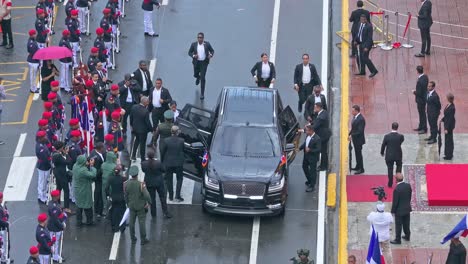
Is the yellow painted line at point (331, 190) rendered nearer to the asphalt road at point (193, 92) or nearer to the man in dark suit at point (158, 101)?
the asphalt road at point (193, 92)

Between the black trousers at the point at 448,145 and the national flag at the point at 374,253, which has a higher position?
the black trousers at the point at 448,145

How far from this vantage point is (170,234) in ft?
102

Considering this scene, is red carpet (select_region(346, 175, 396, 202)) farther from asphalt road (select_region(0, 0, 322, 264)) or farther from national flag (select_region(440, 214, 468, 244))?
national flag (select_region(440, 214, 468, 244))

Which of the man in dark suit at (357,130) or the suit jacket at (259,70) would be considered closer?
the man in dark suit at (357,130)

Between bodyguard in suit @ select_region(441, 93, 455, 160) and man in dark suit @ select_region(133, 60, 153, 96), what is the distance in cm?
713

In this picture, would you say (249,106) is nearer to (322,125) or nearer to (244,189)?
(322,125)

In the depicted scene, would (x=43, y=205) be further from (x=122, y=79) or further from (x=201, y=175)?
(x=122, y=79)

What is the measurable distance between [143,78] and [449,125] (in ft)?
24.3

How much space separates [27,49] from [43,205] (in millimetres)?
7195

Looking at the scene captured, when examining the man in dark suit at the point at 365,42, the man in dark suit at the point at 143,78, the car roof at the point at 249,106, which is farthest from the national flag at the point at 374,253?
the man in dark suit at the point at 365,42

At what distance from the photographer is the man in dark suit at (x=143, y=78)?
35094mm

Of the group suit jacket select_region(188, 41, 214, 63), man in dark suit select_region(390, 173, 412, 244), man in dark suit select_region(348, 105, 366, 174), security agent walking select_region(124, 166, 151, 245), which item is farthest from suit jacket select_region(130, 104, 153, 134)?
man in dark suit select_region(390, 173, 412, 244)

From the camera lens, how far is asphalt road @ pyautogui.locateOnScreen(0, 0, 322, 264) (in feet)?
100

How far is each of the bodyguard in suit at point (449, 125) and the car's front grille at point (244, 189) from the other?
521cm
